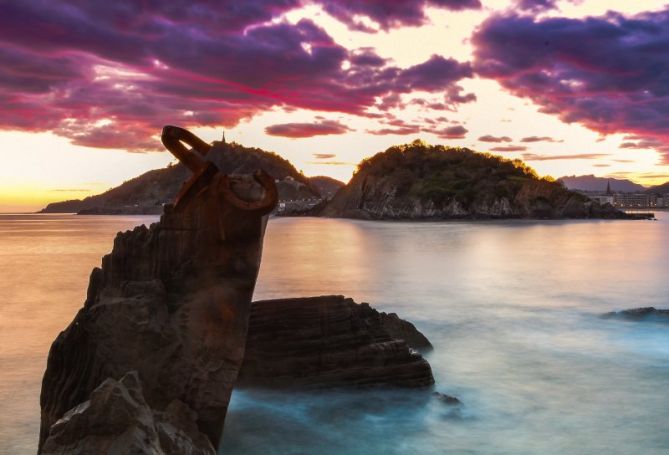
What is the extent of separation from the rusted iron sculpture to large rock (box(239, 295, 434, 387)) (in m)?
3.83

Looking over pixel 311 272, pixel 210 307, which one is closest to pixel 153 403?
pixel 210 307

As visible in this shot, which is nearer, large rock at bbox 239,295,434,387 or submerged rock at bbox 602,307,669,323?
large rock at bbox 239,295,434,387

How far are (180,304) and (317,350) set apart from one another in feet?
15.0

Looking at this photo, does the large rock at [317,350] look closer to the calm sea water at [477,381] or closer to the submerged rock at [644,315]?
the calm sea water at [477,381]

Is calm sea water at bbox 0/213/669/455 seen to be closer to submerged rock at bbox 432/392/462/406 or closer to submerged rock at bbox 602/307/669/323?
submerged rock at bbox 432/392/462/406

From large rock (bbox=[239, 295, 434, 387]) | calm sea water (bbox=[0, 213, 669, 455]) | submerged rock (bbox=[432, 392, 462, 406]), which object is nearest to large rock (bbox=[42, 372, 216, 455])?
calm sea water (bbox=[0, 213, 669, 455])

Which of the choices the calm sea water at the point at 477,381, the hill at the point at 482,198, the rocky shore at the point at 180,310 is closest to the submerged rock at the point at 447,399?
the calm sea water at the point at 477,381

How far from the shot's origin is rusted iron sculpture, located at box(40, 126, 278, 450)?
6586 mm

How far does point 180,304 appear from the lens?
6.90 metres

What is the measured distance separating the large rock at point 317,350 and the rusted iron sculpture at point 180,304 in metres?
3.83

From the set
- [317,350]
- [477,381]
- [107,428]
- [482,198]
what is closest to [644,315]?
[477,381]

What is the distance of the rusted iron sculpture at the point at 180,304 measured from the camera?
6.59 meters

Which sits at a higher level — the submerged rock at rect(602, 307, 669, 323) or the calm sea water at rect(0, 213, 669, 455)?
the submerged rock at rect(602, 307, 669, 323)

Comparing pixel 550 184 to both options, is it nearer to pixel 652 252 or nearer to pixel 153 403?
pixel 652 252
